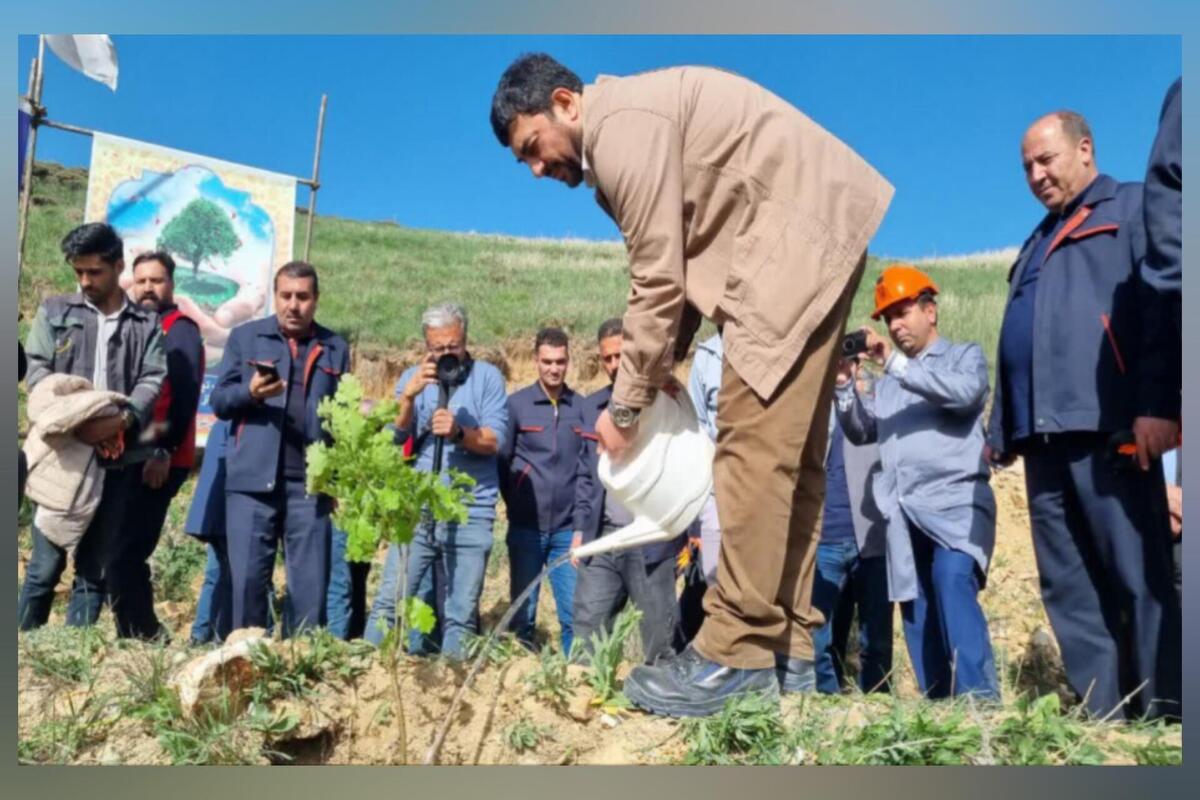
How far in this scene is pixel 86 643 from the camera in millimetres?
3316

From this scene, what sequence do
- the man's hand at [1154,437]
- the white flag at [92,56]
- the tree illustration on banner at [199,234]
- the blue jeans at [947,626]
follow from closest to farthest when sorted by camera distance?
the man's hand at [1154,437], the blue jeans at [947,626], the white flag at [92,56], the tree illustration on banner at [199,234]

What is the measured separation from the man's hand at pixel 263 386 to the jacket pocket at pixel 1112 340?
10.2 ft

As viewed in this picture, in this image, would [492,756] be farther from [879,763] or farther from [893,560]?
[893,560]

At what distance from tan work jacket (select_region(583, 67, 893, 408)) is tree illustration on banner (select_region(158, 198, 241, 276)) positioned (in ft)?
17.7

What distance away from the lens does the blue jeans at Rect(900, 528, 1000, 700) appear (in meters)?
3.56

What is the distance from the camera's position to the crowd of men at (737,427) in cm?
259

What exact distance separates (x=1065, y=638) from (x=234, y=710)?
8.42 feet

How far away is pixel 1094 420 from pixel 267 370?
3077 mm

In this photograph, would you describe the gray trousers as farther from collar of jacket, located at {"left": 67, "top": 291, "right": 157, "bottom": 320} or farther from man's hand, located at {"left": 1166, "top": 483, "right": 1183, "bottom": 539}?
collar of jacket, located at {"left": 67, "top": 291, "right": 157, "bottom": 320}

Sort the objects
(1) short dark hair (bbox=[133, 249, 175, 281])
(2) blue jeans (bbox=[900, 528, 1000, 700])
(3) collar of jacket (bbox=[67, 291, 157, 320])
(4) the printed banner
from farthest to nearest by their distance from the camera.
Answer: (4) the printed banner → (1) short dark hair (bbox=[133, 249, 175, 281]) → (3) collar of jacket (bbox=[67, 291, 157, 320]) → (2) blue jeans (bbox=[900, 528, 1000, 700])

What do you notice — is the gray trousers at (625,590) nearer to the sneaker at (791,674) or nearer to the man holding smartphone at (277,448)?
the man holding smartphone at (277,448)

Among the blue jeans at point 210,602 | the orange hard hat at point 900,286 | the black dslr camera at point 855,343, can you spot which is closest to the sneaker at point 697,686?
the black dslr camera at point 855,343

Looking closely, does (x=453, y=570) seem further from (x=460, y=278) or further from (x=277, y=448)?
(x=460, y=278)

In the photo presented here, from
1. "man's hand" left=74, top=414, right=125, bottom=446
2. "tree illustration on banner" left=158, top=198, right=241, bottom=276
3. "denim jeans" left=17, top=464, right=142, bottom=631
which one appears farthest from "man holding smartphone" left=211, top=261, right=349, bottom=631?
"tree illustration on banner" left=158, top=198, right=241, bottom=276
